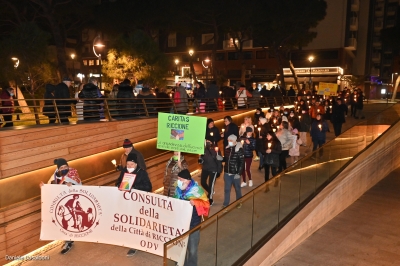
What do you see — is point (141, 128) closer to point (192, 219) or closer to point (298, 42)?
point (192, 219)

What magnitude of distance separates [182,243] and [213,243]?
935 millimetres

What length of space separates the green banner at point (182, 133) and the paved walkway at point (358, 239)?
3.81 meters

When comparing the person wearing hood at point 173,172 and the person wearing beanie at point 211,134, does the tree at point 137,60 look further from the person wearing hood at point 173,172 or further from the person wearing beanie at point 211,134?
the person wearing hood at point 173,172

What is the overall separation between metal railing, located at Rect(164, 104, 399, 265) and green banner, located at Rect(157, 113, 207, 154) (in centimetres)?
126

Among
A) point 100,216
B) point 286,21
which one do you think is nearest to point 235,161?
point 100,216

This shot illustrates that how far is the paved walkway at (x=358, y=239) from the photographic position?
29.2ft

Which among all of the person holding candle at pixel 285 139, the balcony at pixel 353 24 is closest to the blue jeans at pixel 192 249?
the person holding candle at pixel 285 139

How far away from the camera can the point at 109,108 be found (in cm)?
1046

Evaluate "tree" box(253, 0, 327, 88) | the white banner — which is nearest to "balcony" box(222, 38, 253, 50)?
"tree" box(253, 0, 327, 88)

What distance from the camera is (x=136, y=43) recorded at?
2261cm

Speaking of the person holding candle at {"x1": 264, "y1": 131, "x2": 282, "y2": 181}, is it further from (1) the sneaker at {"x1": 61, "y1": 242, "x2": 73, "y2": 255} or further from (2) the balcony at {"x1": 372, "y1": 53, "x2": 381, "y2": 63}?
(2) the balcony at {"x1": 372, "y1": 53, "x2": 381, "y2": 63}

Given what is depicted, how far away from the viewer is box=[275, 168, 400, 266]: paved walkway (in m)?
8.90

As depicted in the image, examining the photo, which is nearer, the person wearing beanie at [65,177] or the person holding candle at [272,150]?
the person wearing beanie at [65,177]

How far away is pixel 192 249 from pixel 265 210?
9.01 feet
